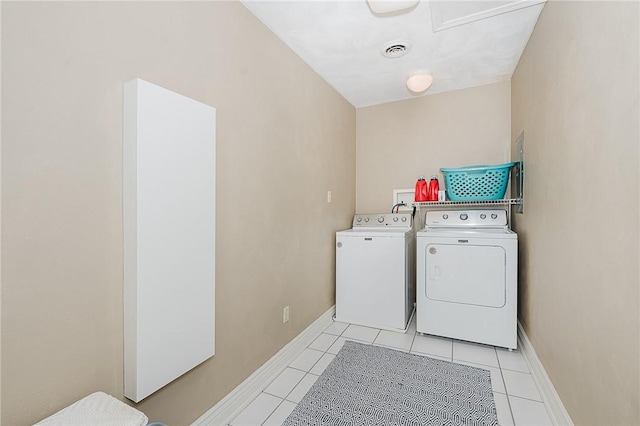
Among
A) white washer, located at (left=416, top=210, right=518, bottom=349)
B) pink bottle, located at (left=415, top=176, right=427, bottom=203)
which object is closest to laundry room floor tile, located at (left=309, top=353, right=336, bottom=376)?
white washer, located at (left=416, top=210, right=518, bottom=349)

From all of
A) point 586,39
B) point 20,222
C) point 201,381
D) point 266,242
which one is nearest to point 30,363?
point 20,222

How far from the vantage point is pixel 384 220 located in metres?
3.15

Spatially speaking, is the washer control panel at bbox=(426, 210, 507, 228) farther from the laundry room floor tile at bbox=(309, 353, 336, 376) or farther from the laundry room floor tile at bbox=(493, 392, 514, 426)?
the laundry room floor tile at bbox=(309, 353, 336, 376)

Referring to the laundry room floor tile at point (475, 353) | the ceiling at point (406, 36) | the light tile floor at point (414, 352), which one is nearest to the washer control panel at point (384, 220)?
the light tile floor at point (414, 352)

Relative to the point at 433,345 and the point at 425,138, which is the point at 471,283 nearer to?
the point at 433,345

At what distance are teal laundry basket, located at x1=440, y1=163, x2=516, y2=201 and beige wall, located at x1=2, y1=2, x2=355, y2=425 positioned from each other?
168 cm

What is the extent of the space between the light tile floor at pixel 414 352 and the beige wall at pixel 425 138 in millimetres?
1404

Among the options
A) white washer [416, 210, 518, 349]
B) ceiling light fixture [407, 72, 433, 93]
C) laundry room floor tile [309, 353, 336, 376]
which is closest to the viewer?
laundry room floor tile [309, 353, 336, 376]

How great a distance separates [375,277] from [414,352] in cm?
69

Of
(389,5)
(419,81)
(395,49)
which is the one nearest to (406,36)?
(395,49)

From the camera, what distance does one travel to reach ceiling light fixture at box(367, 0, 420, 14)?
1657 mm

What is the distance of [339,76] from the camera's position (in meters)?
2.69

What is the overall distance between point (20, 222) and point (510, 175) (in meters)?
3.29

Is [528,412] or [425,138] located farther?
[425,138]
